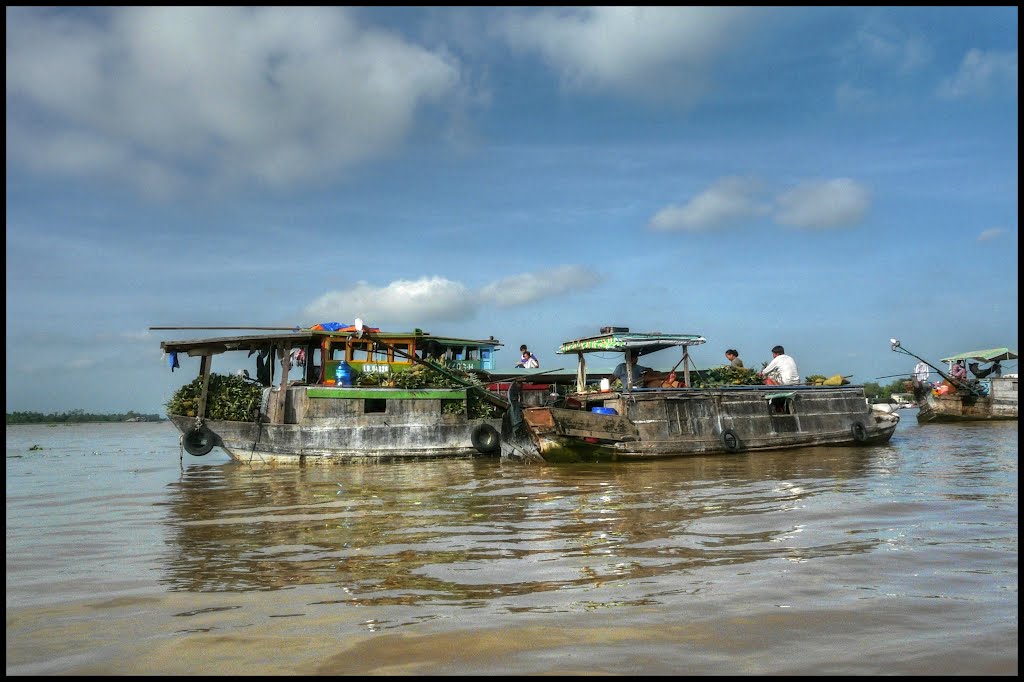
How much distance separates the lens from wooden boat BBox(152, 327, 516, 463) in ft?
57.1

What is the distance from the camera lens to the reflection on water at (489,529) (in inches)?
200

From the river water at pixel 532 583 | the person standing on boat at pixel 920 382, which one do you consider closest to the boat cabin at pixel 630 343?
the river water at pixel 532 583

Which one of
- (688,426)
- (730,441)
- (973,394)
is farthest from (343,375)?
(973,394)

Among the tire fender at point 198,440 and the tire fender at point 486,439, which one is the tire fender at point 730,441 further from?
the tire fender at point 198,440

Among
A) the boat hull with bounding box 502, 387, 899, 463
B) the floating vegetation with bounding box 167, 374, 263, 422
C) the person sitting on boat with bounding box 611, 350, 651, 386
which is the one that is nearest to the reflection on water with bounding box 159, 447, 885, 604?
the boat hull with bounding box 502, 387, 899, 463

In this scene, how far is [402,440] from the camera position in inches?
707

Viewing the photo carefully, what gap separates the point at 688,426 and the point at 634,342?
2.25 m

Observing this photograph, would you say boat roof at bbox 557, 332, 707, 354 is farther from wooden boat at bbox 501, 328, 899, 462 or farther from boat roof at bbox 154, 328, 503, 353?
boat roof at bbox 154, 328, 503, 353

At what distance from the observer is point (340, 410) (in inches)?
694

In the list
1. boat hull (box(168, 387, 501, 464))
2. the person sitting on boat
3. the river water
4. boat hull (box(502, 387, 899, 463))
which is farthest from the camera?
boat hull (box(168, 387, 501, 464))

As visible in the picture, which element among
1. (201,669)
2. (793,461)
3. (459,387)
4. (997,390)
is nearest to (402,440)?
(459,387)

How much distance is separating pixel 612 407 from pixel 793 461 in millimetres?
3718

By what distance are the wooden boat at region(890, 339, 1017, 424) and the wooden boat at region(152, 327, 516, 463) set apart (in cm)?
1844

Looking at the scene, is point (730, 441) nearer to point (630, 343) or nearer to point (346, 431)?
point (630, 343)
